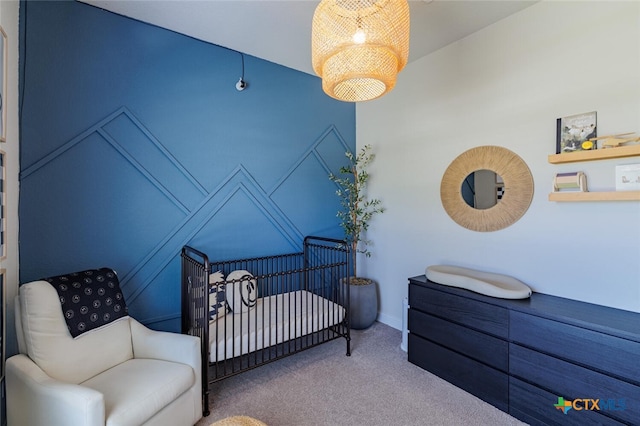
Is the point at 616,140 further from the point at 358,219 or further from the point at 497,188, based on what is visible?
the point at 358,219

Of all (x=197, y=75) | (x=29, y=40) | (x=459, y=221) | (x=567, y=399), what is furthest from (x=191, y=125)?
(x=567, y=399)

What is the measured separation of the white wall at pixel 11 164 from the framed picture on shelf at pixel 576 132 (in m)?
3.54

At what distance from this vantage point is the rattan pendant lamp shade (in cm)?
132

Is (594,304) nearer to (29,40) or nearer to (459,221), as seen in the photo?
(459,221)

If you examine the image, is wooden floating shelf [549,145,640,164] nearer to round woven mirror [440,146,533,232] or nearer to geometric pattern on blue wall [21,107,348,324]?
round woven mirror [440,146,533,232]

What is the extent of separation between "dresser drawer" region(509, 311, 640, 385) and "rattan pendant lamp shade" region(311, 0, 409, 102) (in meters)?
1.70

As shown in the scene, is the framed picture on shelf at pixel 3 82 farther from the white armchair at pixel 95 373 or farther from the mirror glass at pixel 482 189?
the mirror glass at pixel 482 189

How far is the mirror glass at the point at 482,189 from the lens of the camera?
7.95ft

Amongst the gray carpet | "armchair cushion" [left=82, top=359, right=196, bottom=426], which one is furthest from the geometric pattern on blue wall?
the gray carpet

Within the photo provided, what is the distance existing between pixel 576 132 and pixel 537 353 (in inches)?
58.9

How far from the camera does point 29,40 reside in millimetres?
1918

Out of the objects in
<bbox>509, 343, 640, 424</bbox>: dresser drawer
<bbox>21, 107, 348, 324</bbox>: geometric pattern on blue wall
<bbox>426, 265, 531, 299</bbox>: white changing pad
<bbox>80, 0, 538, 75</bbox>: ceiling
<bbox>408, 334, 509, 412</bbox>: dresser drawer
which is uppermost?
<bbox>80, 0, 538, 75</bbox>: ceiling

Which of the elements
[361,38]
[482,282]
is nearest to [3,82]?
[361,38]

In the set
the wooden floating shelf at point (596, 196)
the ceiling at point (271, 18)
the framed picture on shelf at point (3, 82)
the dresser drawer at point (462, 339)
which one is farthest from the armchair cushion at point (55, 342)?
the wooden floating shelf at point (596, 196)
